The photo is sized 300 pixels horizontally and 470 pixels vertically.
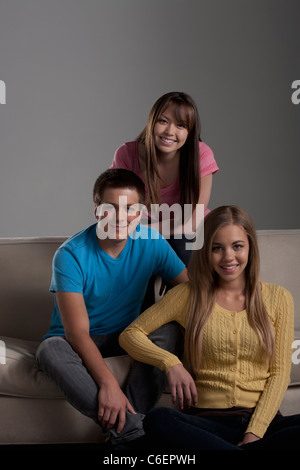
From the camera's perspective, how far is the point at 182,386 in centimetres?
161

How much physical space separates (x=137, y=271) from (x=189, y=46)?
7.01ft

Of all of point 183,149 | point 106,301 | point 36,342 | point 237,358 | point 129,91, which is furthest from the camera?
point 129,91

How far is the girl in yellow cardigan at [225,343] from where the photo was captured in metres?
1.57

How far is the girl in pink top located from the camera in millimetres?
2170

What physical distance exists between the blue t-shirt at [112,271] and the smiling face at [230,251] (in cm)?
26

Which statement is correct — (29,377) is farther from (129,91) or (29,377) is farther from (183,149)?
(129,91)

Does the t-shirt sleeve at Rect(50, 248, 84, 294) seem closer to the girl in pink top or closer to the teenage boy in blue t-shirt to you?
the teenage boy in blue t-shirt

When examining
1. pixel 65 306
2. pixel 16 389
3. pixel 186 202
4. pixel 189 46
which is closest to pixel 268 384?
Answer: pixel 65 306

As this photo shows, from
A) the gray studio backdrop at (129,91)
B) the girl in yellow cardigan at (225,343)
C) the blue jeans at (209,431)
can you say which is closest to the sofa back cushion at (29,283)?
the girl in yellow cardigan at (225,343)

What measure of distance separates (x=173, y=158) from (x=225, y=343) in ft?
2.76

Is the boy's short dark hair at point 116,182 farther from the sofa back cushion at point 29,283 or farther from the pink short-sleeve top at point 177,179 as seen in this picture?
Result: the sofa back cushion at point 29,283

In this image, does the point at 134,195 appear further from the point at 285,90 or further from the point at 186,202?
the point at 285,90

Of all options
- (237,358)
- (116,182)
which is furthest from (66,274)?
(237,358)

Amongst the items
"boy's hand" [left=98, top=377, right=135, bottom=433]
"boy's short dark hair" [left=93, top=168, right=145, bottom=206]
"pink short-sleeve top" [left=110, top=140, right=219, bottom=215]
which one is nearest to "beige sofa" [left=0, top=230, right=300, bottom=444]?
"boy's hand" [left=98, top=377, right=135, bottom=433]
